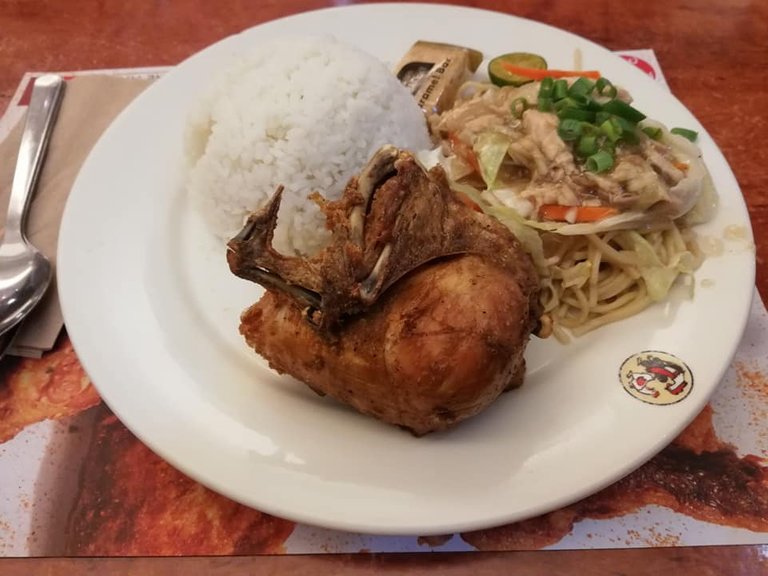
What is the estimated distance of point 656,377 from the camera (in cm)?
192

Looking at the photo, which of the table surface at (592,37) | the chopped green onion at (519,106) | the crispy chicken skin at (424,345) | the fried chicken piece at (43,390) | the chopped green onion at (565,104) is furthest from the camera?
the table surface at (592,37)

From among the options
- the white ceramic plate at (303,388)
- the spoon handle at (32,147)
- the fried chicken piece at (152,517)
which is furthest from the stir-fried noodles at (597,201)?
the spoon handle at (32,147)

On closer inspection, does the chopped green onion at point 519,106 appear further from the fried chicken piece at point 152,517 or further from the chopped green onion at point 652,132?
the fried chicken piece at point 152,517

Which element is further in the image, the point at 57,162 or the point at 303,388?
the point at 57,162

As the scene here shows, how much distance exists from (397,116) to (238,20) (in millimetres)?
1735

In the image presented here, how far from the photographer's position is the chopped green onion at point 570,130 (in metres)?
2.35

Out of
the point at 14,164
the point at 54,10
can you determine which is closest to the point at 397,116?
the point at 14,164

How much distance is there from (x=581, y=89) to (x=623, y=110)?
188mm

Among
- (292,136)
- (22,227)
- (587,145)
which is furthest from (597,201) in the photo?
(22,227)

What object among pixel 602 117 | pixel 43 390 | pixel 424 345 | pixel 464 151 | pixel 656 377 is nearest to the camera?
pixel 424 345

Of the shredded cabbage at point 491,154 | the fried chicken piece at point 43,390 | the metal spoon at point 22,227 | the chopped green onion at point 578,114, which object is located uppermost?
the chopped green onion at point 578,114

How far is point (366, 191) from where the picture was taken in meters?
1.73

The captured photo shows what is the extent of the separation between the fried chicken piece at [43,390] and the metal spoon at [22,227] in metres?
0.17

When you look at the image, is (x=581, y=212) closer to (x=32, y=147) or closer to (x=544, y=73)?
(x=544, y=73)
